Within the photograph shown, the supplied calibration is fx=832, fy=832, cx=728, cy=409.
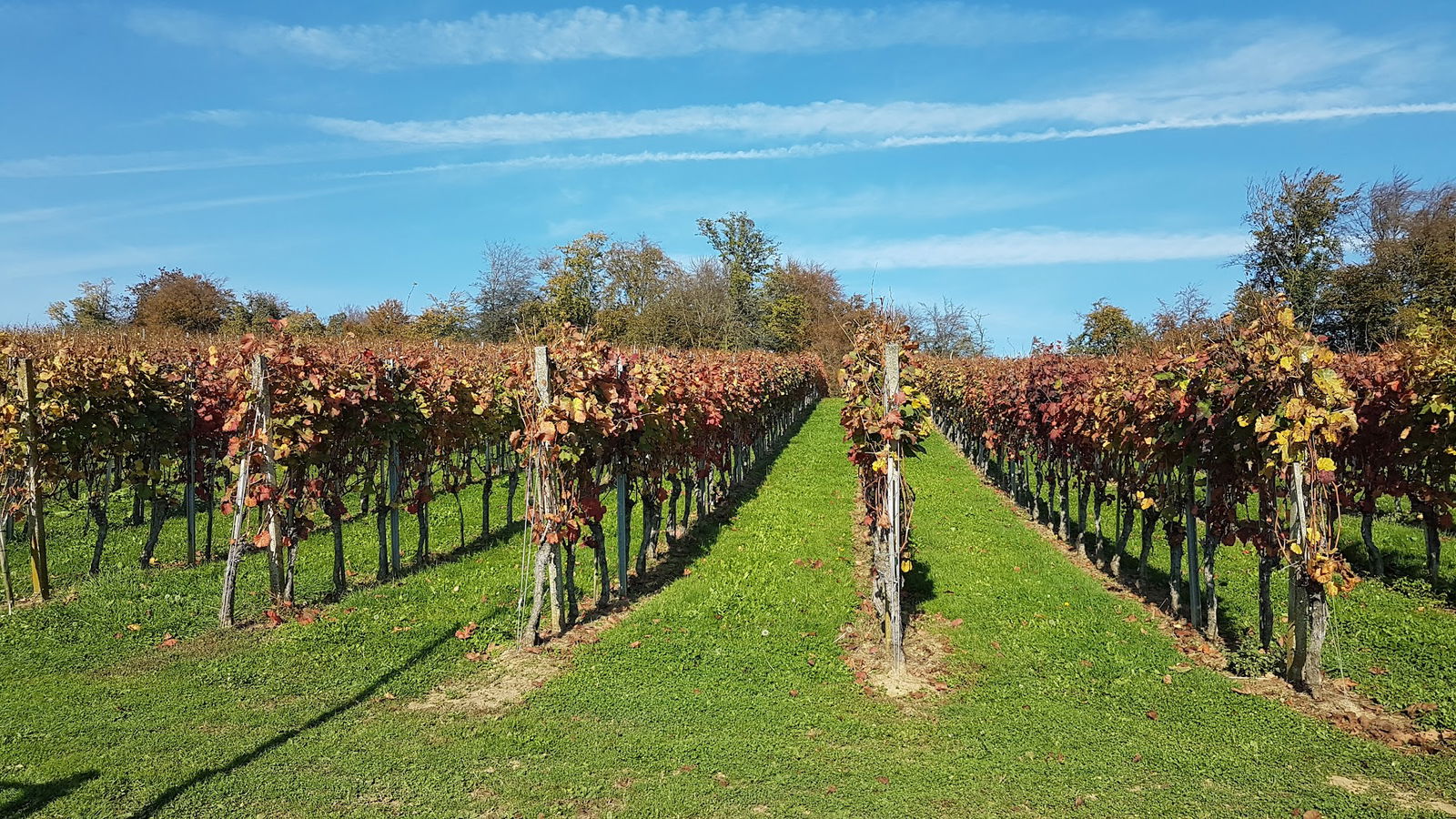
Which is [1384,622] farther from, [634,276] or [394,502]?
[634,276]

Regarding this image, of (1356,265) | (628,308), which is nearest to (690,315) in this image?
(628,308)

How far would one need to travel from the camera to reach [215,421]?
35.9 ft

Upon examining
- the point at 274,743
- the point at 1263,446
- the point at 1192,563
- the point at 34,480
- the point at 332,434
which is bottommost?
A: the point at 274,743

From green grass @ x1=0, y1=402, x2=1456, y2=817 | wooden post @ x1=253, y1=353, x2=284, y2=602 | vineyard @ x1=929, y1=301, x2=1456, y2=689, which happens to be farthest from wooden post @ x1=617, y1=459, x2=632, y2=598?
vineyard @ x1=929, y1=301, x2=1456, y2=689

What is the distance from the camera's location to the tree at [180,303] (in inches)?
1455

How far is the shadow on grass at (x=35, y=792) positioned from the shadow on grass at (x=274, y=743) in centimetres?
53

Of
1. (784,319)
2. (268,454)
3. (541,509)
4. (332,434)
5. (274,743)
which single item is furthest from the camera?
(784,319)

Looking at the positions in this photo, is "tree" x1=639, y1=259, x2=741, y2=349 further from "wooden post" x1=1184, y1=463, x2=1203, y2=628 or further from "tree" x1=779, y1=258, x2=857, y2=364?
"wooden post" x1=1184, y1=463, x2=1203, y2=628

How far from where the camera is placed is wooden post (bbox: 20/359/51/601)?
8430 millimetres

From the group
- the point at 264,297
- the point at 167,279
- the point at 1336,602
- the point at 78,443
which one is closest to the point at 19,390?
the point at 78,443

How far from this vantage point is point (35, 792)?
182 inches

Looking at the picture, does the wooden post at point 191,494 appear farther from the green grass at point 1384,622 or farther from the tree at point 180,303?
the tree at point 180,303

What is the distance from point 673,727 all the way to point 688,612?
2.59 meters

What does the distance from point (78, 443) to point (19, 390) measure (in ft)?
2.93
